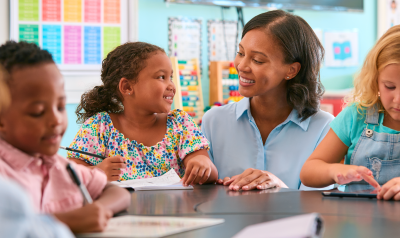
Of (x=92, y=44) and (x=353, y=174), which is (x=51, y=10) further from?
(x=353, y=174)

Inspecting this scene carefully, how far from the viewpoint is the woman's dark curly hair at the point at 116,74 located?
54.9 inches

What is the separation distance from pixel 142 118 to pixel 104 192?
2.26ft

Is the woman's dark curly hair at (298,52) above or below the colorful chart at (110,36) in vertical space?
below

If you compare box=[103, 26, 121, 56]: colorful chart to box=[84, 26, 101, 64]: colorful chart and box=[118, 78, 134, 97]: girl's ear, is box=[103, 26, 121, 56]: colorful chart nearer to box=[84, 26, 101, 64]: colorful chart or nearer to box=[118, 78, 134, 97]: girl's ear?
box=[84, 26, 101, 64]: colorful chart

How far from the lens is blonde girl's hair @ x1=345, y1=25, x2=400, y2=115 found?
1100 mm

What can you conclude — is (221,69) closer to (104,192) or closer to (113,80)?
(113,80)

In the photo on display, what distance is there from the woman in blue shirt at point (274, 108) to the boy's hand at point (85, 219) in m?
0.91

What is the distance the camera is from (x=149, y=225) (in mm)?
601

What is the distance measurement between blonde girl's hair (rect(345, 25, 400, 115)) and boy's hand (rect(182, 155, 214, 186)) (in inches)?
19.7

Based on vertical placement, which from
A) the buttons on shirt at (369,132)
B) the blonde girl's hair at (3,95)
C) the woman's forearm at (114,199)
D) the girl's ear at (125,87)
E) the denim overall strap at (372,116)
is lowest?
the woman's forearm at (114,199)

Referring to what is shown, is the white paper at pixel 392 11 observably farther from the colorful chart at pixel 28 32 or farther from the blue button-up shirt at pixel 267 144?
the colorful chart at pixel 28 32

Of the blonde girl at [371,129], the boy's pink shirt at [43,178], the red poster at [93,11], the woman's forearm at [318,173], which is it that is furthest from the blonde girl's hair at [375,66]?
the red poster at [93,11]

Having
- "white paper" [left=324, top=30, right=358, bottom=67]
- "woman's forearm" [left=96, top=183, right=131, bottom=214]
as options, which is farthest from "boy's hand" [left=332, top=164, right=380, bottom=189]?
"white paper" [left=324, top=30, right=358, bottom=67]

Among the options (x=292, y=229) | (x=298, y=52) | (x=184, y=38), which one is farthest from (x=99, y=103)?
(x=184, y=38)
